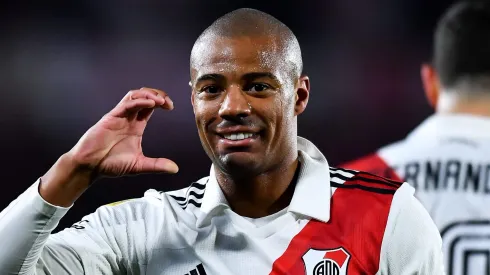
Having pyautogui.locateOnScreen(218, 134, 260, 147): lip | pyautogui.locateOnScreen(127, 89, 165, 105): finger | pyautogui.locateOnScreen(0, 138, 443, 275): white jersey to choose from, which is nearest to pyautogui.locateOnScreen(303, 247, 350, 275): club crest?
pyautogui.locateOnScreen(0, 138, 443, 275): white jersey

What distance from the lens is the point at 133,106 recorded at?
78.0 inches

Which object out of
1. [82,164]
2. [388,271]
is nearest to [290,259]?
[388,271]

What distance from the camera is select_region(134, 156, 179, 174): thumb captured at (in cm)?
200

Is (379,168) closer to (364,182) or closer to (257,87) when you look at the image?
(364,182)

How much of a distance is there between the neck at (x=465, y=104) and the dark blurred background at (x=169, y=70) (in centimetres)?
176

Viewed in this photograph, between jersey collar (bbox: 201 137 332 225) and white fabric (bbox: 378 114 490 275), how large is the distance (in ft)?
1.73

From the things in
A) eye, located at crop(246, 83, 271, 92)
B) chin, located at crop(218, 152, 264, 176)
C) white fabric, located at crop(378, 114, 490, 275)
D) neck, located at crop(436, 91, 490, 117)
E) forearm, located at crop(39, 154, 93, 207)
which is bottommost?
white fabric, located at crop(378, 114, 490, 275)

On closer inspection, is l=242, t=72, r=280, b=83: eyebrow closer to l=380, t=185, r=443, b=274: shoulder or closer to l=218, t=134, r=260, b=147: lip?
l=218, t=134, r=260, b=147: lip

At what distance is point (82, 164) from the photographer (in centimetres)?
194

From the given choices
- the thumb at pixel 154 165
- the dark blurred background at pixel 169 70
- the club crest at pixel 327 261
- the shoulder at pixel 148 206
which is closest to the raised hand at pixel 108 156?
the thumb at pixel 154 165

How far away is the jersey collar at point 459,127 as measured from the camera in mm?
2795

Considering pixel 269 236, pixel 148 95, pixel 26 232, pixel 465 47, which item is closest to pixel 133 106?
pixel 148 95

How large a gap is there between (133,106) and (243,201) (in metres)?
0.46

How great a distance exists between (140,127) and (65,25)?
9.28 ft
